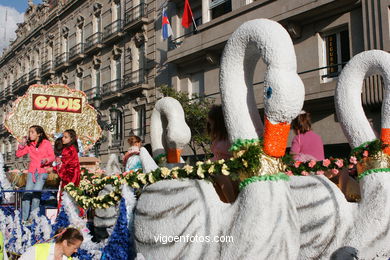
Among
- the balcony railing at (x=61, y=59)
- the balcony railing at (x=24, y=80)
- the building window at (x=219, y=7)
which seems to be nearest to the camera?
the building window at (x=219, y=7)

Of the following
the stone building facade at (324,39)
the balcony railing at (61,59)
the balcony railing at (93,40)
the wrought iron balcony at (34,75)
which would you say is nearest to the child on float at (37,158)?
the stone building facade at (324,39)

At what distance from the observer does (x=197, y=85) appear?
1603 cm

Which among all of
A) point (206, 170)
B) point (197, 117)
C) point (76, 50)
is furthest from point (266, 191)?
point (76, 50)

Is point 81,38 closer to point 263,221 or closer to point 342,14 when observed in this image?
point 342,14

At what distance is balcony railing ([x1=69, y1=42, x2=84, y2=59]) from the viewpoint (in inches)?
981

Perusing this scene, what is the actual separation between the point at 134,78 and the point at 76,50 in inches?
323

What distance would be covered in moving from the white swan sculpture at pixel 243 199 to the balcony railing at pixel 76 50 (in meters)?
23.4

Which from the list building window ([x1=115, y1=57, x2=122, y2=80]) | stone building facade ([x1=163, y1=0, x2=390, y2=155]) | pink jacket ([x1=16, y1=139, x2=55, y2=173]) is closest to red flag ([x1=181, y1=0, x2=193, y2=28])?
stone building facade ([x1=163, y1=0, x2=390, y2=155])

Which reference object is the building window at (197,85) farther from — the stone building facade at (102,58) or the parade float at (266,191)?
the parade float at (266,191)

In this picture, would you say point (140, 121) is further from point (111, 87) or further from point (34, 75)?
point (34, 75)

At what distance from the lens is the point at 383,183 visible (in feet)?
9.53

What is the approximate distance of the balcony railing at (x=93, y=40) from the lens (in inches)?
907

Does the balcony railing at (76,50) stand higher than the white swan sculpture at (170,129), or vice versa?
the balcony railing at (76,50)

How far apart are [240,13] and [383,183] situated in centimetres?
1094
